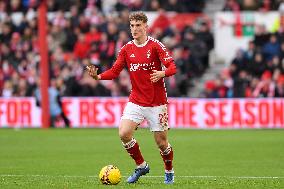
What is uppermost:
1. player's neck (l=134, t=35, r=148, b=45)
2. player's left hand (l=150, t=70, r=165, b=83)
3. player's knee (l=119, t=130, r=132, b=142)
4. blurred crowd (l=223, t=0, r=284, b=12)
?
blurred crowd (l=223, t=0, r=284, b=12)

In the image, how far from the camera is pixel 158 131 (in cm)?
1409

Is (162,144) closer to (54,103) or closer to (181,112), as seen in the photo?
(181,112)

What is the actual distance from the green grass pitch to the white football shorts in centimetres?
85

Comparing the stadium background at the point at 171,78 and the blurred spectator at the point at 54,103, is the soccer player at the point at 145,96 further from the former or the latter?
the blurred spectator at the point at 54,103

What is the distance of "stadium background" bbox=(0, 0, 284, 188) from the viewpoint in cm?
2722

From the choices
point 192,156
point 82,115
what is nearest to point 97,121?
point 82,115

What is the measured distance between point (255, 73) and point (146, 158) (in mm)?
12276

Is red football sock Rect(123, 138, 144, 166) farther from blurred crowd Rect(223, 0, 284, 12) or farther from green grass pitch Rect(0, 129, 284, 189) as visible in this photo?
blurred crowd Rect(223, 0, 284, 12)

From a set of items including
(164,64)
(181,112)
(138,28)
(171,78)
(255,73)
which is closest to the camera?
(164,64)

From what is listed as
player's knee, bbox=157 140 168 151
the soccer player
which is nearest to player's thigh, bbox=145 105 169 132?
the soccer player

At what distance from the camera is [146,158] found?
65.0 ft

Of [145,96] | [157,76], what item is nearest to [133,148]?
[145,96]

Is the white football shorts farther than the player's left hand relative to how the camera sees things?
Yes

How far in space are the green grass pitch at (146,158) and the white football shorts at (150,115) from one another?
2.79 ft
